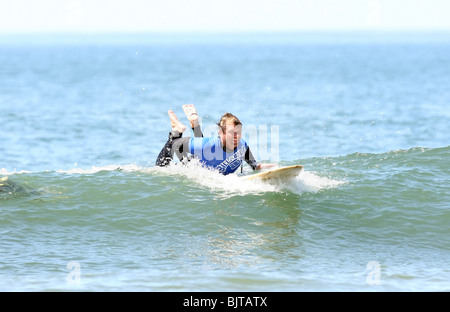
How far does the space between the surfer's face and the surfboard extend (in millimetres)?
753

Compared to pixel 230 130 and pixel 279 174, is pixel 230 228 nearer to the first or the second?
pixel 279 174

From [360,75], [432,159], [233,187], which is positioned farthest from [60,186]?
[360,75]

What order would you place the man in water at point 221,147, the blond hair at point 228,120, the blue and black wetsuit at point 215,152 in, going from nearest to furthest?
1. the blond hair at point 228,120
2. the man in water at point 221,147
3. the blue and black wetsuit at point 215,152

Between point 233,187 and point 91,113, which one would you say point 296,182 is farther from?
point 91,113

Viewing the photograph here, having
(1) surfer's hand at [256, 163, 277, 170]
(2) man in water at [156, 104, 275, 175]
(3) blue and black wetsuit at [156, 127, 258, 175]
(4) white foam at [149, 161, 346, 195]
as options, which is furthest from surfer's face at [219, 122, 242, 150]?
(4) white foam at [149, 161, 346, 195]

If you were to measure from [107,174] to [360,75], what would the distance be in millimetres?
60128

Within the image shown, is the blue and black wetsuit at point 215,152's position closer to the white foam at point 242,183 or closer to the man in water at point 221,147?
the man in water at point 221,147

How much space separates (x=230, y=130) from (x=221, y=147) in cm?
51

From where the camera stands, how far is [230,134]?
1187cm

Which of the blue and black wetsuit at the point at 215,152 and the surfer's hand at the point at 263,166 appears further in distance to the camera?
the surfer's hand at the point at 263,166

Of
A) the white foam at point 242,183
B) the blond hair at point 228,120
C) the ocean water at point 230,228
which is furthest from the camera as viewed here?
the white foam at point 242,183

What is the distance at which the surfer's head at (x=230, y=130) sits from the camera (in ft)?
38.7

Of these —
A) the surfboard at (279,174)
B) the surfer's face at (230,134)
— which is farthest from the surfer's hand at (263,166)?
the surfer's face at (230,134)

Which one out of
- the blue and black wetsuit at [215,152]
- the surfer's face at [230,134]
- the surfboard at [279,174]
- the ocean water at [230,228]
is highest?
the surfer's face at [230,134]
